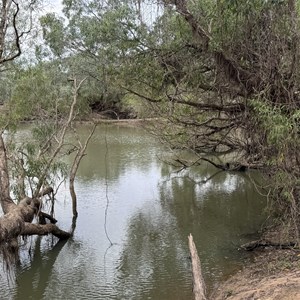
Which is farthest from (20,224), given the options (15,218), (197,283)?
(197,283)

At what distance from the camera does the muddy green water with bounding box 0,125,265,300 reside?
8.41 meters

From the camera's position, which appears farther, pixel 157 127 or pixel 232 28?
pixel 157 127

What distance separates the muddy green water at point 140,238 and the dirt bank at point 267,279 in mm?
387

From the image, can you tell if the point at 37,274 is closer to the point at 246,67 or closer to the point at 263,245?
the point at 263,245

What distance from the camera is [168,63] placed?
1025 cm

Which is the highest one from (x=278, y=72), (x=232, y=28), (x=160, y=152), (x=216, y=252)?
(x=232, y=28)

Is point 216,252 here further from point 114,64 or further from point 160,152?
point 160,152

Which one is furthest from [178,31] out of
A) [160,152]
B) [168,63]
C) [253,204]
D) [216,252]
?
[160,152]

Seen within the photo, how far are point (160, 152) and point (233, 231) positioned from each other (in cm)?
1289

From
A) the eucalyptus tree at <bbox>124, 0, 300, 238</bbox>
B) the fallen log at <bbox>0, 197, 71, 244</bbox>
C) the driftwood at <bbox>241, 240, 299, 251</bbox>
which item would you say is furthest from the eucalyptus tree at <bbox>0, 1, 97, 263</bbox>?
the driftwood at <bbox>241, 240, 299, 251</bbox>

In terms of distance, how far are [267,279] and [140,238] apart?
4266mm

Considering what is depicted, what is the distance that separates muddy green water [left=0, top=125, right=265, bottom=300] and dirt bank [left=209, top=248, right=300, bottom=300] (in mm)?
387

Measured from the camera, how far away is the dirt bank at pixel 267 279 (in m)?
6.38

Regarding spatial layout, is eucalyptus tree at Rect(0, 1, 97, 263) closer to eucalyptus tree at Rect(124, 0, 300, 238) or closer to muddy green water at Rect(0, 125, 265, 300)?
muddy green water at Rect(0, 125, 265, 300)
